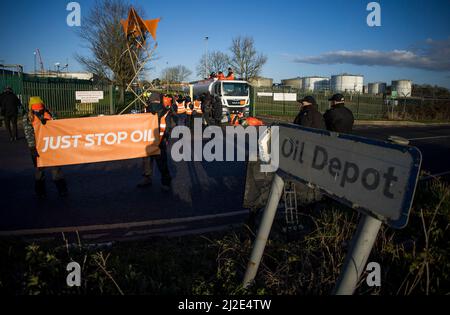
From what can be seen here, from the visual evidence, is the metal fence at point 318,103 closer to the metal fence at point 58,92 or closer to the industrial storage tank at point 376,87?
the metal fence at point 58,92

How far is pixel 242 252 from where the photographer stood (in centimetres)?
316

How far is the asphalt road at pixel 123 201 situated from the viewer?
4.63m

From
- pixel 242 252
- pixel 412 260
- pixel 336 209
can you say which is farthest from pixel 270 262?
pixel 336 209

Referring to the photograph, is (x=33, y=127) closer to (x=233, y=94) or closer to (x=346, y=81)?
(x=233, y=94)

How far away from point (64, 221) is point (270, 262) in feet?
11.1

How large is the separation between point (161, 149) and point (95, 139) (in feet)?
4.23

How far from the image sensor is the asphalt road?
4633 mm

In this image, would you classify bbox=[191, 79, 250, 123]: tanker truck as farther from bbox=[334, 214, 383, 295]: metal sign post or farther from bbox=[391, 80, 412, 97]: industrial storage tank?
bbox=[391, 80, 412, 97]: industrial storage tank

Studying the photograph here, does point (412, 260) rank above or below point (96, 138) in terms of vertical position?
below

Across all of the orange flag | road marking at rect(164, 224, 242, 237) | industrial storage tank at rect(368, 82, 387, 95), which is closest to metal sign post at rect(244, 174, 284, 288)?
road marking at rect(164, 224, 242, 237)

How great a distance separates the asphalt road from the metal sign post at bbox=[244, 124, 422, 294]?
276 cm

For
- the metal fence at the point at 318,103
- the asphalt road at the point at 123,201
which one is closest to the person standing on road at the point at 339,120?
the asphalt road at the point at 123,201
